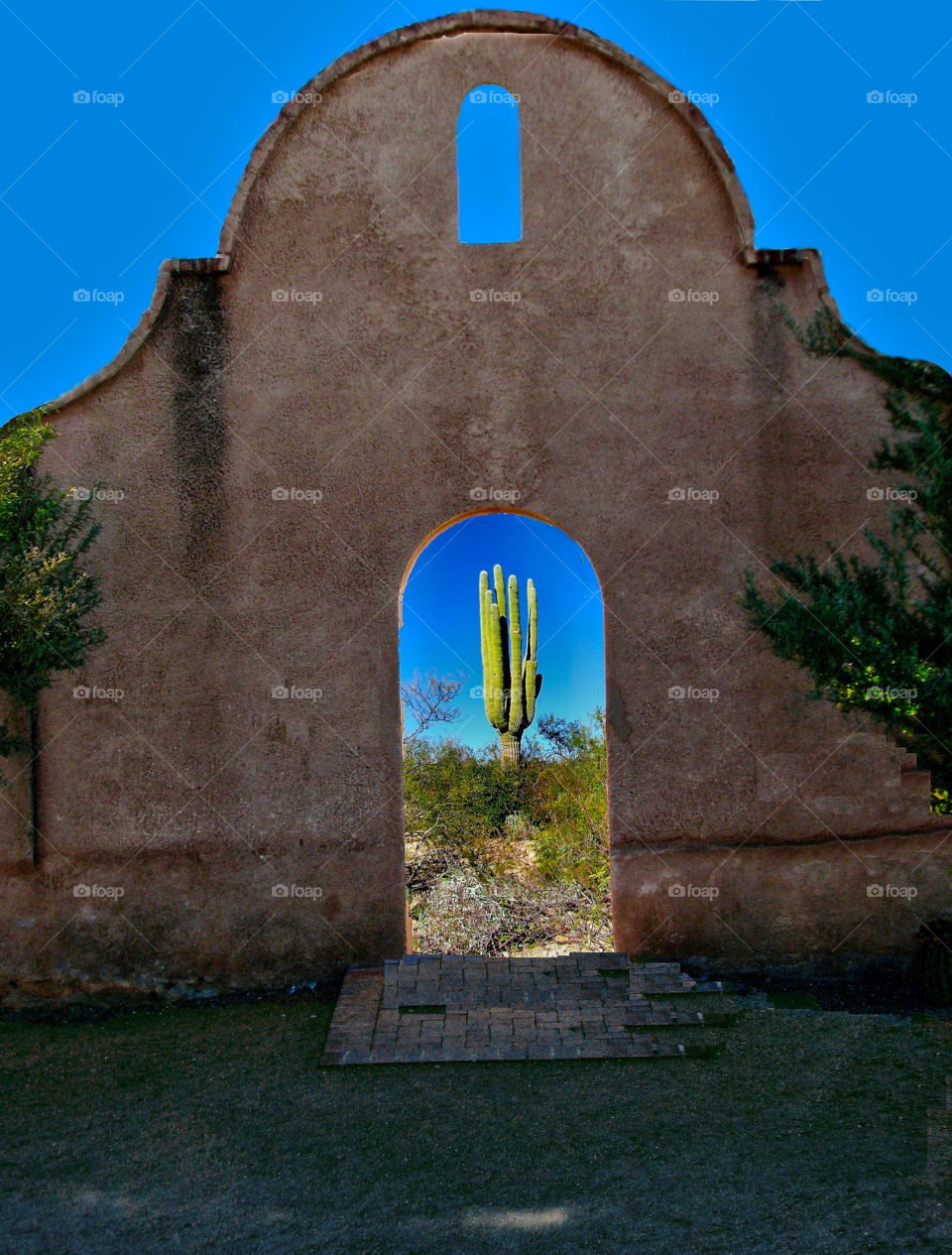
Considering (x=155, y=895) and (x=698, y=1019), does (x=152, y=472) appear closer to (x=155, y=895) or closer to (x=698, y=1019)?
(x=155, y=895)

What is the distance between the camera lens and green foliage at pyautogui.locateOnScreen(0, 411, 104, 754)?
657cm

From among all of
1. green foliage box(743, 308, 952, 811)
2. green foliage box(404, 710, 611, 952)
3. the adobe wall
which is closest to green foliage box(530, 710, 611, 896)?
green foliage box(404, 710, 611, 952)

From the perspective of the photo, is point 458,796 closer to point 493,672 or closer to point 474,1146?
point 493,672

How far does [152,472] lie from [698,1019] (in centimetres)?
580

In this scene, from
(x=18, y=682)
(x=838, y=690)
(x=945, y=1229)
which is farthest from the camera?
(x=18, y=682)

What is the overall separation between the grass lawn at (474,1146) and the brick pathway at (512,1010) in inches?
6.5

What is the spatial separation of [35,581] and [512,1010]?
451cm

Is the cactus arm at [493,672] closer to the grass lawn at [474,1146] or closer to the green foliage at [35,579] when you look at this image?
the green foliage at [35,579]

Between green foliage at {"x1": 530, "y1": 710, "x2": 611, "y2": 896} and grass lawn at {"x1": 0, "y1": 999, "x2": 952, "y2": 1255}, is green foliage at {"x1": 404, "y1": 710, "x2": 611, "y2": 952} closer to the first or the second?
green foliage at {"x1": 530, "y1": 710, "x2": 611, "y2": 896}

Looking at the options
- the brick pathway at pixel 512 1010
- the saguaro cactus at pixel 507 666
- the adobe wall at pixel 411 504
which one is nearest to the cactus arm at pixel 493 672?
the saguaro cactus at pixel 507 666

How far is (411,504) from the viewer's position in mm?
7566

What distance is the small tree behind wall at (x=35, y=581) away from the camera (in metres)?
6.58

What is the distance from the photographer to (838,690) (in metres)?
6.27

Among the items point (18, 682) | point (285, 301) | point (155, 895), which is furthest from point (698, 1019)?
point (285, 301)
